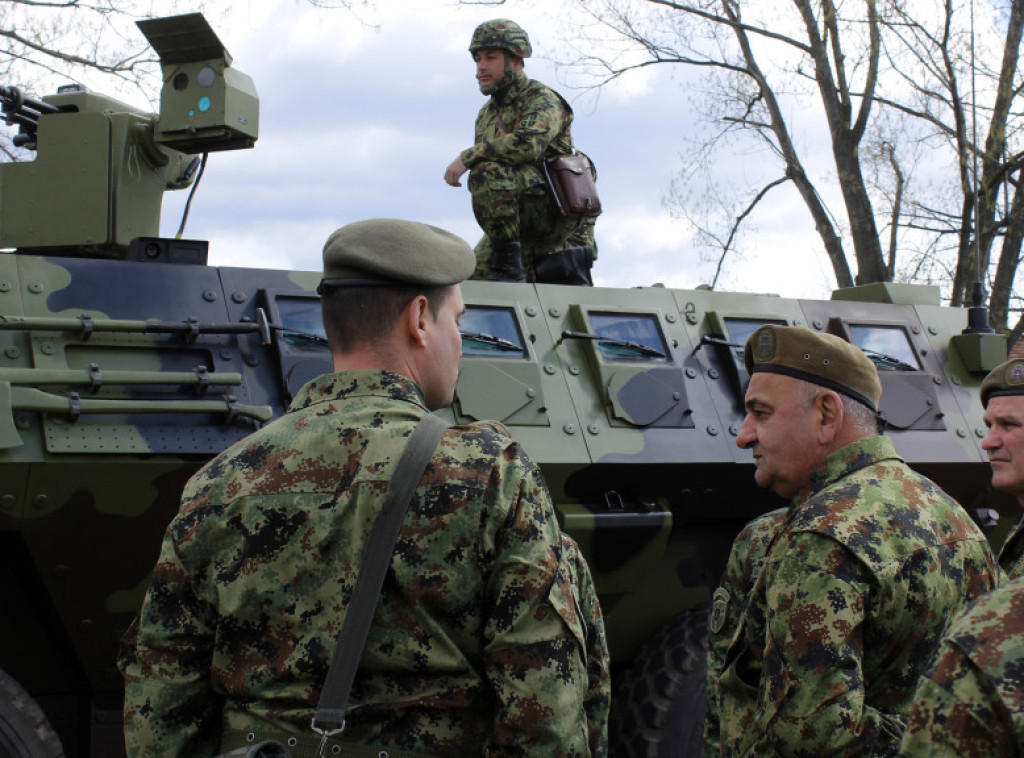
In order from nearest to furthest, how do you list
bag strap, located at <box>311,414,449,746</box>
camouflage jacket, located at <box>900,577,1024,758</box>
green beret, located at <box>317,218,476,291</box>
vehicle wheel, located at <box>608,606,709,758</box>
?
camouflage jacket, located at <box>900,577,1024,758</box>, bag strap, located at <box>311,414,449,746</box>, green beret, located at <box>317,218,476,291</box>, vehicle wheel, located at <box>608,606,709,758</box>

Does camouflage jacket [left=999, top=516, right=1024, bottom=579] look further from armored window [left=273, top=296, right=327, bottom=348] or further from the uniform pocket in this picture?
armored window [left=273, top=296, right=327, bottom=348]

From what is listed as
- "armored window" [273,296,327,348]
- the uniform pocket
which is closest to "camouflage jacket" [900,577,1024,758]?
the uniform pocket

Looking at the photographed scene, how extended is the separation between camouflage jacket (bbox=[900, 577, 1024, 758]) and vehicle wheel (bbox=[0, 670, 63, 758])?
3327 mm

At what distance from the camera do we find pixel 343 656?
181 centimetres

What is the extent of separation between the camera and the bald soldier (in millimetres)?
2326

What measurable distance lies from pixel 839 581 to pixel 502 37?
14.4 ft

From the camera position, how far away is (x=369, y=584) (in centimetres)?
183

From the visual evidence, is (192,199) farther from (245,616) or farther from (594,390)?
(245,616)

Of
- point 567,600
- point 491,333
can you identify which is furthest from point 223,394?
point 567,600

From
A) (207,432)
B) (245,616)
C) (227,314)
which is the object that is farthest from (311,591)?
(227,314)

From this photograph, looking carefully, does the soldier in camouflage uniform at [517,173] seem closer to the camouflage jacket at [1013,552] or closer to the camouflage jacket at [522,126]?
the camouflage jacket at [522,126]

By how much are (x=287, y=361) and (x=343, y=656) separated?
299cm

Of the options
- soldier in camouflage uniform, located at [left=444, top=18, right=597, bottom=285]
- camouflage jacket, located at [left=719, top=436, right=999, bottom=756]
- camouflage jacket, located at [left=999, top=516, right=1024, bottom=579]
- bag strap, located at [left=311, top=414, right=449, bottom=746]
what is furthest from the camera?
soldier in camouflage uniform, located at [left=444, top=18, right=597, bottom=285]

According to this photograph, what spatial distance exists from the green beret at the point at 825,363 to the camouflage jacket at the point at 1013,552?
414mm
